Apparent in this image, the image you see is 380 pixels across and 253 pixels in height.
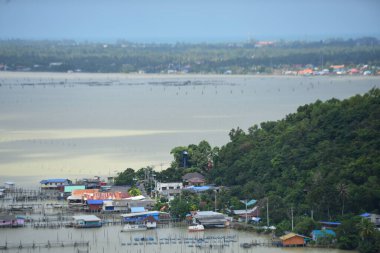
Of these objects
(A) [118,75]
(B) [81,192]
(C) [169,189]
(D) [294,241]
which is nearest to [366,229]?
(D) [294,241]

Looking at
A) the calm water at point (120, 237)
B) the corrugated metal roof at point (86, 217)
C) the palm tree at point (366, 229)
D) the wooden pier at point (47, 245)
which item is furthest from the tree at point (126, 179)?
the palm tree at point (366, 229)

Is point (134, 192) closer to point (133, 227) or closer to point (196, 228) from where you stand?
point (133, 227)

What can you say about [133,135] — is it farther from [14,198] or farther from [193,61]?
[193,61]

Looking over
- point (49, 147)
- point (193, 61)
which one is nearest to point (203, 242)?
point (49, 147)

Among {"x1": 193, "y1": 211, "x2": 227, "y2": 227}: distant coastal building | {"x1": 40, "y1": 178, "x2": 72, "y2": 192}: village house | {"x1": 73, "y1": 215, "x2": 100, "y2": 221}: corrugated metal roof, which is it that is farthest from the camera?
{"x1": 40, "y1": 178, "x2": 72, "y2": 192}: village house

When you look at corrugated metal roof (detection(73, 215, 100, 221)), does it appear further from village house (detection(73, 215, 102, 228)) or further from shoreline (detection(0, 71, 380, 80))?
shoreline (detection(0, 71, 380, 80))

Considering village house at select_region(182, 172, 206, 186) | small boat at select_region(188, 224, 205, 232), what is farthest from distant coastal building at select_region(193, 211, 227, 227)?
village house at select_region(182, 172, 206, 186)
